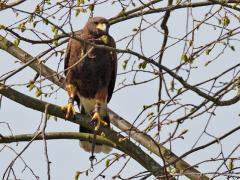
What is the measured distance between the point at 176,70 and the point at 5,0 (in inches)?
59.3

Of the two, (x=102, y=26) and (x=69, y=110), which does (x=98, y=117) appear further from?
(x=102, y=26)

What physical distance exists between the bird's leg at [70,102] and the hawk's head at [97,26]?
2.01 ft

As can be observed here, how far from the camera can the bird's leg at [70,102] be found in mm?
5848

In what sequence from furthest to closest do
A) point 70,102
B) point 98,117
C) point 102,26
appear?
point 102,26
point 98,117
point 70,102

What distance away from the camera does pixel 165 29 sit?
5.55 meters

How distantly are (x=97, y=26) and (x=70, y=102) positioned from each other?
108cm

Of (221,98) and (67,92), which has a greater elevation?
(67,92)

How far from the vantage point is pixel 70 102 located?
638 cm

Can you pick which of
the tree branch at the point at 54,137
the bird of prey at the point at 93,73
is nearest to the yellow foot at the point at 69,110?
the tree branch at the point at 54,137

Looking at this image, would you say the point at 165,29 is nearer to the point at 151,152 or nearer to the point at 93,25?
the point at 151,152

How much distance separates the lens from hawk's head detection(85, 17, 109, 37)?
692 cm

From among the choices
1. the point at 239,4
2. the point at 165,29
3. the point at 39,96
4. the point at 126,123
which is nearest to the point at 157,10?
the point at 165,29

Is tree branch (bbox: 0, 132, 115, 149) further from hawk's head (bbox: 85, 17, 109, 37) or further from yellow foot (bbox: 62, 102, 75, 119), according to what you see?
hawk's head (bbox: 85, 17, 109, 37)

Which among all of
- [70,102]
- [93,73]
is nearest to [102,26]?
[93,73]
